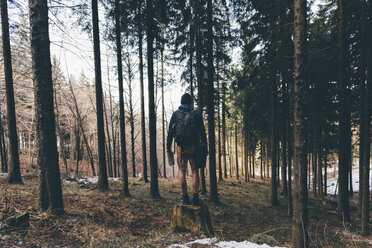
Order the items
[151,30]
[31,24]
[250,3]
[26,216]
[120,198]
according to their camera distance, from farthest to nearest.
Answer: [250,3], [151,30], [120,198], [31,24], [26,216]

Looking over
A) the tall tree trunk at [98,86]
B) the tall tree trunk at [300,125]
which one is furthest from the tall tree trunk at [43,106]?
the tall tree trunk at [300,125]

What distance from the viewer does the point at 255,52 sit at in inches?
457

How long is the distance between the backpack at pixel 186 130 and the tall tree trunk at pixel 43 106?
3.14 metres

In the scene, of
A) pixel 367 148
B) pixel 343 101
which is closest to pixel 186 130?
pixel 367 148

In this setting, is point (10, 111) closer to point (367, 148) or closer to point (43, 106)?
point (43, 106)

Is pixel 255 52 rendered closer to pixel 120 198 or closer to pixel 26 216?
pixel 120 198

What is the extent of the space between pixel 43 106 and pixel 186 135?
3.53 m

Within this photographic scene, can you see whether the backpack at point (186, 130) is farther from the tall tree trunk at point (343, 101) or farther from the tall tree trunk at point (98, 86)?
the tall tree trunk at point (343, 101)

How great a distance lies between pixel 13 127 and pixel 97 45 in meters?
5.47

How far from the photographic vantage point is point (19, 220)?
361cm

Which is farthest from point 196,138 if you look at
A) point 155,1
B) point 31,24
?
point 155,1

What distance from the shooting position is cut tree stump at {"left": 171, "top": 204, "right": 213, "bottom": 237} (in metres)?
4.33

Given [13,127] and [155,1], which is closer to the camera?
[13,127]

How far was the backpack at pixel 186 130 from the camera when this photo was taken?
14.7 ft
